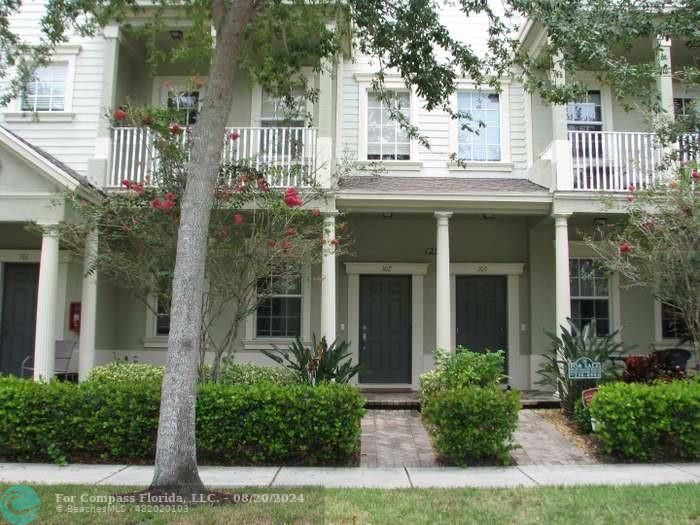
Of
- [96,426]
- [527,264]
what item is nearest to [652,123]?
[527,264]

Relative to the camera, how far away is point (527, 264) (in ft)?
41.3

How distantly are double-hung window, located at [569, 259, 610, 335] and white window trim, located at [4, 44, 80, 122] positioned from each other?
1050cm

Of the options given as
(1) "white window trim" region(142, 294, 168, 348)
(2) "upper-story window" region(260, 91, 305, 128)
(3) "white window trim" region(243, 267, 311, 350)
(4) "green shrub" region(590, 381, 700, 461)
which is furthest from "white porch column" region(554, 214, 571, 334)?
(1) "white window trim" region(142, 294, 168, 348)

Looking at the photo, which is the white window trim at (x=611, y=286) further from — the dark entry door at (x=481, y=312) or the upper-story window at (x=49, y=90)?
the upper-story window at (x=49, y=90)

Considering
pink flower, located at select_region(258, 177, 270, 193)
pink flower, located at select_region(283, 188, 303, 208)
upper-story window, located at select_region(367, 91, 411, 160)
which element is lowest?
pink flower, located at select_region(283, 188, 303, 208)

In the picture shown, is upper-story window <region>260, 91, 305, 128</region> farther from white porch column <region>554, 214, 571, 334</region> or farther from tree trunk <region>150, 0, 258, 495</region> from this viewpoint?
tree trunk <region>150, 0, 258, 495</region>

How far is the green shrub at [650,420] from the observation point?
7277mm

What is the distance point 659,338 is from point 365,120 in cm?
721

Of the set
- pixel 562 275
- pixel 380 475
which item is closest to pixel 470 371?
pixel 380 475

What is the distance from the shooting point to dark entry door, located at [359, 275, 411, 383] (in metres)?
12.5

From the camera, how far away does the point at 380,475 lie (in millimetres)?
6840

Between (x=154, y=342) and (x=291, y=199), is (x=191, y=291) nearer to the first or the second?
(x=291, y=199)

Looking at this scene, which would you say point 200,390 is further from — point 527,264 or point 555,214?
point 527,264

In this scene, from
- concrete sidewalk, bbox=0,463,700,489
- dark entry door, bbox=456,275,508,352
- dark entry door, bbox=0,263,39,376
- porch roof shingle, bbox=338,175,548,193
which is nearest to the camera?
concrete sidewalk, bbox=0,463,700,489
